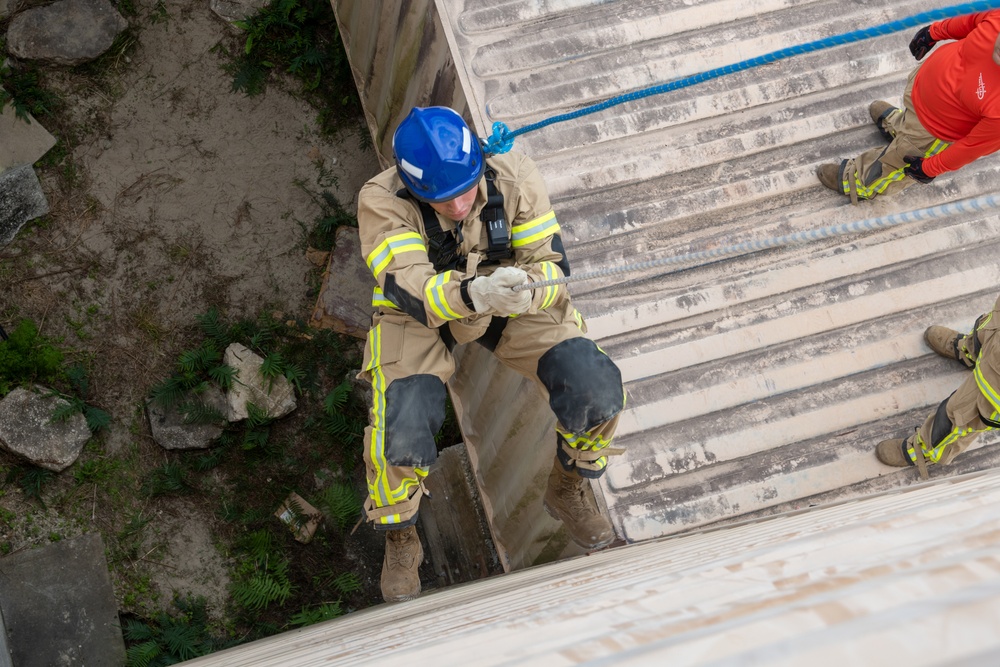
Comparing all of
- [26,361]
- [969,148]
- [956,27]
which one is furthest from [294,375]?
[956,27]

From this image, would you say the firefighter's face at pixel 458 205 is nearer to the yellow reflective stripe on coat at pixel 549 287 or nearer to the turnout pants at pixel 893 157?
the yellow reflective stripe on coat at pixel 549 287

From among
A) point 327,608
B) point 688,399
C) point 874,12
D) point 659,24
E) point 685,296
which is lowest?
point 327,608

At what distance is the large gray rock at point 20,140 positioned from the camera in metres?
5.50

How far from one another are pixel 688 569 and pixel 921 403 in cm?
270

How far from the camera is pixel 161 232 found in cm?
556

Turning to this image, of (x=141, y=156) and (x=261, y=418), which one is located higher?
(x=141, y=156)

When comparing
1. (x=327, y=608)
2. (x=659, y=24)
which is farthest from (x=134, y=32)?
(x=327, y=608)

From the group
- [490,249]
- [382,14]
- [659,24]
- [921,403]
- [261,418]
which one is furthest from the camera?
[261,418]

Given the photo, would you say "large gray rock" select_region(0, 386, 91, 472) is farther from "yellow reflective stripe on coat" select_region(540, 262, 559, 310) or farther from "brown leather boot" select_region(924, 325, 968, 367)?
"brown leather boot" select_region(924, 325, 968, 367)

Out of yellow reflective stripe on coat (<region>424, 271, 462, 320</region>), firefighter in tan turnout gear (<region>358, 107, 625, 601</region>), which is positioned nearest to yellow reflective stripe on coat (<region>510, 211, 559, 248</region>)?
firefighter in tan turnout gear (<region>358, 107, 625, 601</region>)

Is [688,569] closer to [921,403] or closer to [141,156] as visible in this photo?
[921,403]

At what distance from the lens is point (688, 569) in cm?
170

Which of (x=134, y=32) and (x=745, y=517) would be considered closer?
(x=745, y=517)


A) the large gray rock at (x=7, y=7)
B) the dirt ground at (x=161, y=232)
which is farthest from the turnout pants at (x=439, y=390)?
the large gray rock at (x=7, y=7)
